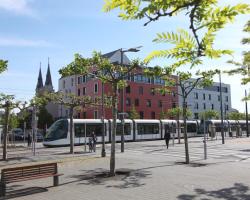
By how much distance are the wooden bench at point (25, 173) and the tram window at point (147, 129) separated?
3370cm

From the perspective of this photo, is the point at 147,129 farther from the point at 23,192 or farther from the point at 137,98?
the point at 23,192

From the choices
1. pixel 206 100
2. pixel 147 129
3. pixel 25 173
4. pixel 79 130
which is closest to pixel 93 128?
pixel 79 130

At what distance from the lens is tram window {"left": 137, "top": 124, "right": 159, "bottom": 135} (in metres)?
45.9

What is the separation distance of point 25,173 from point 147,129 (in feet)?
119

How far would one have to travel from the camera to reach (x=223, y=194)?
1077cm

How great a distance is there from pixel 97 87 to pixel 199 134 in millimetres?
24401

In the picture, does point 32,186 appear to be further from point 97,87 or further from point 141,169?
point 97,87

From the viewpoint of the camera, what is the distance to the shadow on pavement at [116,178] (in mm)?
12539

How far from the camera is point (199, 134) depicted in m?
56.4

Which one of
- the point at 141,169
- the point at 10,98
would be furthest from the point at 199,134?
the point at 141,169

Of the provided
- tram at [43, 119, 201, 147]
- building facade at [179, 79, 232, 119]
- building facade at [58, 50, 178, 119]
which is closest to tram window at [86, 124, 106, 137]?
tram at [43, 119, 201, 147]

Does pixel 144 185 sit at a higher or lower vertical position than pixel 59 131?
lower

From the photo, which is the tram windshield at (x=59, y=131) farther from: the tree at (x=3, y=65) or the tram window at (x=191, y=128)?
the tree at (x=3, y=65)

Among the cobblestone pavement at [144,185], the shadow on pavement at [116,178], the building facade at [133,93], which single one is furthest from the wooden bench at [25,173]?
the building facade at [133,93]
